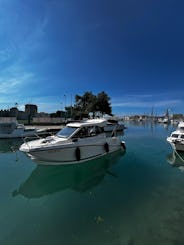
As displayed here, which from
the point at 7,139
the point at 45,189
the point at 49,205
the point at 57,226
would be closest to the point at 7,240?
the point at 57,226

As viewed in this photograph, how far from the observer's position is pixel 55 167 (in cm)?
1089

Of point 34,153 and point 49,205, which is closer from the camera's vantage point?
point 49,205

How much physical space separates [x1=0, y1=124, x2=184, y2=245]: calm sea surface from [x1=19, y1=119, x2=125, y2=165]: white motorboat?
2.58 ft

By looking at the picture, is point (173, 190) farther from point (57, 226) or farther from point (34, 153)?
point (34, 153)

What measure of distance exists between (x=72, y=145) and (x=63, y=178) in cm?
224

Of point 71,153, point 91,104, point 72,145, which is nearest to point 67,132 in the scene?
point 72,145

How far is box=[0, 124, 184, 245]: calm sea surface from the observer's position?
470 cm

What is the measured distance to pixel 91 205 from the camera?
637cm

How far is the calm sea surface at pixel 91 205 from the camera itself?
4.70 m

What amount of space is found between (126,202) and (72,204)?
80.4 inches

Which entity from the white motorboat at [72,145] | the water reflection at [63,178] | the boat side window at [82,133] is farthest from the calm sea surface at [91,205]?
the boat side window at [82,133]

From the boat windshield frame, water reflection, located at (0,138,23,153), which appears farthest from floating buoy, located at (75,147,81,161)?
water reflection, located at (0,138,23,153)

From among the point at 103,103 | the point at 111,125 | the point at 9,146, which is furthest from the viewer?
the point at 103,103

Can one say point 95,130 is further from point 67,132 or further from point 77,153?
point 77,153
